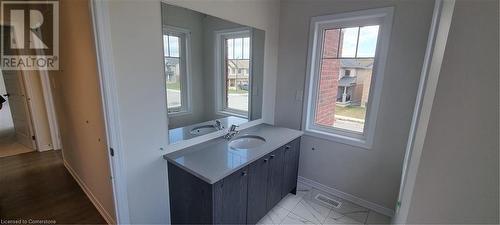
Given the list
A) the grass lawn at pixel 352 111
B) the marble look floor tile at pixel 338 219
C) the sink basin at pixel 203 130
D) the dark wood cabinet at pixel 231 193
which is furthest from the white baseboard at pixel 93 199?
the grass lawn at pixel 352 111

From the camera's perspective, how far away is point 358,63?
215cm

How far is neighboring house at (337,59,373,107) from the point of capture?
2.12 meters

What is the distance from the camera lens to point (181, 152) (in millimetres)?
1658

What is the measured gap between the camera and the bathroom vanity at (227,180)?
137 cm

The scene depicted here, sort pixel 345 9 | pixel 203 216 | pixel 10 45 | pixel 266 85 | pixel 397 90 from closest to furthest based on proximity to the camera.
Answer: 1. pixel 10 45
2. pixel 203 216
3. pixel 397 90
4. pixel 345 9
5. pixel 266 85

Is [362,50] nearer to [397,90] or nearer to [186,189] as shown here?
[397,90]

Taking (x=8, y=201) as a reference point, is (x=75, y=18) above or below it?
above

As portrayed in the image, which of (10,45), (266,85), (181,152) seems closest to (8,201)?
(181,152)

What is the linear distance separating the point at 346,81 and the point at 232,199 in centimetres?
176

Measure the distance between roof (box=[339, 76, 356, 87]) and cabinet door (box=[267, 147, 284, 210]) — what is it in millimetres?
1054

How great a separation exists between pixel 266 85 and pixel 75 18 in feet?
6.21

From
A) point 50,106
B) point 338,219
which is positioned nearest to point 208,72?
point 338,219

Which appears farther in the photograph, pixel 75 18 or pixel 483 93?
pixel 75 18

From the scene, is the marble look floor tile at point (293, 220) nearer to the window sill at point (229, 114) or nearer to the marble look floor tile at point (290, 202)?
the marble look floor tile at point (290, 202)
